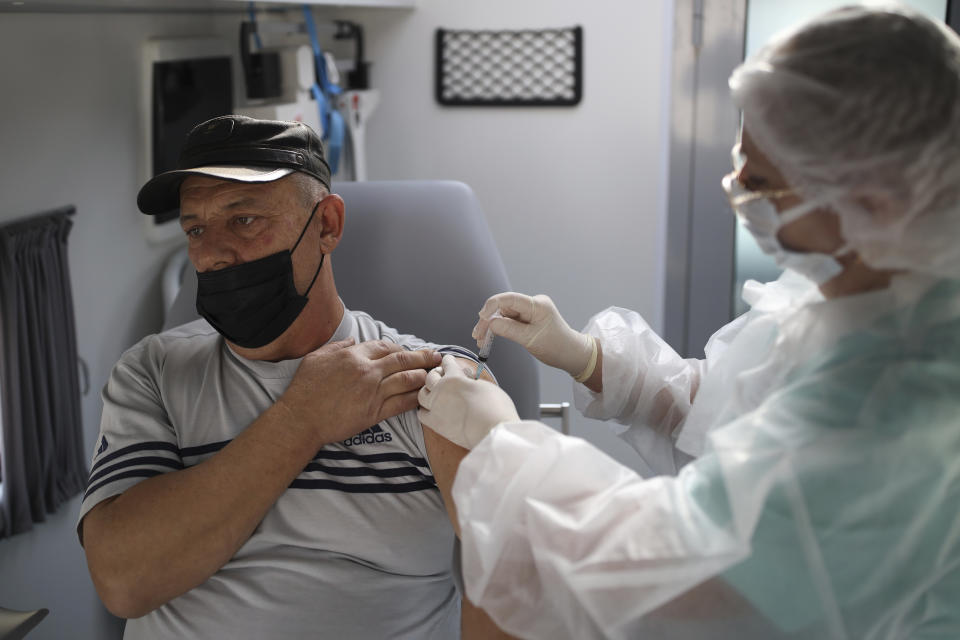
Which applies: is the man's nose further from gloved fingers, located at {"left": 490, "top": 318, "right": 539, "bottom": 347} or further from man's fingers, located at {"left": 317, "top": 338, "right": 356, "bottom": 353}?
gloved fingers, located at {"left": 490, "top": 318, "right": 539, "bottom": 347}

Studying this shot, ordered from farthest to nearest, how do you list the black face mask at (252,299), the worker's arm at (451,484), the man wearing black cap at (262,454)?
the black face mask at (252,299) → the man wearing black cap at (262,454) → the worker's arm at (451,484)

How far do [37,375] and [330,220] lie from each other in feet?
2.75

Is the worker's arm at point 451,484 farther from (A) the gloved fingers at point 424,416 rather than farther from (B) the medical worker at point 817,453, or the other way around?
(B) the medical worker at point 817,453

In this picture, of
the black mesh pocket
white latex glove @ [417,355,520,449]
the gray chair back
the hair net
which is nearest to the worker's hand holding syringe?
white latex glove @ [417,355,520,449]

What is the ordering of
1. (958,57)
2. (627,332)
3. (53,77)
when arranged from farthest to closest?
(53,77) < (627,332) < (958,57)

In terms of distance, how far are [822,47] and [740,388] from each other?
43cm

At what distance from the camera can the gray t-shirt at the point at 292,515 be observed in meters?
1.36

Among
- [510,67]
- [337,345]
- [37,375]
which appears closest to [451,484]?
[337,345]

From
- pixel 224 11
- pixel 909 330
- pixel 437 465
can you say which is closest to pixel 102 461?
pixel 437 465

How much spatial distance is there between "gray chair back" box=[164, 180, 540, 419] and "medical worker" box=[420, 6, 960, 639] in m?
0.74

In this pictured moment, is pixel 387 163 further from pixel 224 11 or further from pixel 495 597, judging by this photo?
pixel 495 597

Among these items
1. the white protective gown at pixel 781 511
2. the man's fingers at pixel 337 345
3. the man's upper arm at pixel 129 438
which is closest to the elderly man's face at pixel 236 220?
the man's fingers at pixel 337 345

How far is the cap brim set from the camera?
53.6 inches

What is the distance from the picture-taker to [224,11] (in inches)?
106
